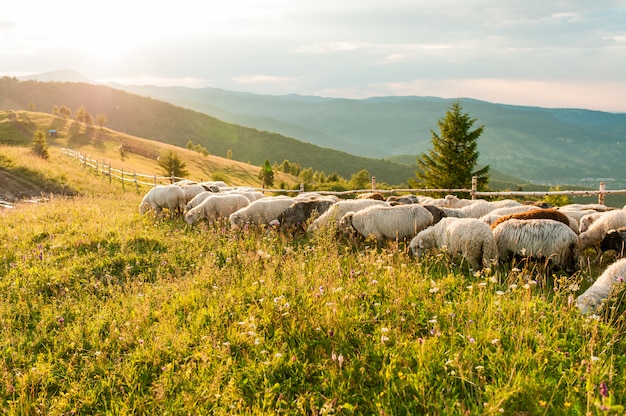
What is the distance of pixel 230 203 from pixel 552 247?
9.73 metres

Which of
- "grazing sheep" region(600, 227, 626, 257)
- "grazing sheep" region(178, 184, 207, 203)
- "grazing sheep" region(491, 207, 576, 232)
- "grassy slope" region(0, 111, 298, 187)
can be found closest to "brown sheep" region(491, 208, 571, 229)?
"grazing sheep" region(491, 207, 576, 232)

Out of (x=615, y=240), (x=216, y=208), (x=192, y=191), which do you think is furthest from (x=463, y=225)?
(x=192, y=191)

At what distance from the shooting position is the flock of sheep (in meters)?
7.49

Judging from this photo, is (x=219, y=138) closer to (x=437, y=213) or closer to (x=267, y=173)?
(x=267, y=173)

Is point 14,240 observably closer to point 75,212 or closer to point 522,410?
point 75,212

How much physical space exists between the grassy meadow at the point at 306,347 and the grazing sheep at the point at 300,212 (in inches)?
194

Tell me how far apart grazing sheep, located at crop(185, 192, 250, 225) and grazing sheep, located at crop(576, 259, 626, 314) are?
10355 millimetres

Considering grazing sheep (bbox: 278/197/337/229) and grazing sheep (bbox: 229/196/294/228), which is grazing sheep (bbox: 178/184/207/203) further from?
grazing sheep (bbox: 278/197/337/229)

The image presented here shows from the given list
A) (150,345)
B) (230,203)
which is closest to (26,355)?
(150,345)

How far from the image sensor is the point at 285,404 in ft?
12.0

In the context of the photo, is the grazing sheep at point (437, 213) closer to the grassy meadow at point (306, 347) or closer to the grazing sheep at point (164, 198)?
the grassy meadow at point (306, 347)

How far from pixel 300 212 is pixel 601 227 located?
7.63 metres

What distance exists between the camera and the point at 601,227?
9.60 metres

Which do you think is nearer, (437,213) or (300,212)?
(437,213)
